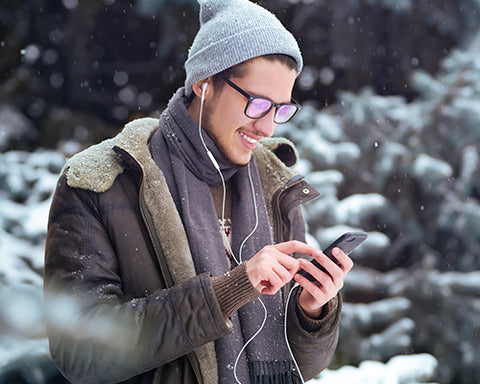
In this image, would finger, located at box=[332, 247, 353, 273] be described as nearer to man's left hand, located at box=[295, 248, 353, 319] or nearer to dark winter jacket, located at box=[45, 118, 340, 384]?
man's left hand, located at box=[295, 248, 353, 319]

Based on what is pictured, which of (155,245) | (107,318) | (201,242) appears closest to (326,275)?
(201,242)

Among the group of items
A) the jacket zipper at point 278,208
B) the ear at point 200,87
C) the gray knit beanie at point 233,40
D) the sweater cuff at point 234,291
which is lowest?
the jacket zipper at point 278,208

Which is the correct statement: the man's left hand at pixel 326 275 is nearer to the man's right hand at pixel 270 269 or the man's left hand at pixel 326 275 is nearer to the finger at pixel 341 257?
the finger at pixel 341 257

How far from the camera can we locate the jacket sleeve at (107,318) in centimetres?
150

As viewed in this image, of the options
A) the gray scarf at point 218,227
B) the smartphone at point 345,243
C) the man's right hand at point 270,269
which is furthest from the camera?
Result: the gray scarf at point 218,227

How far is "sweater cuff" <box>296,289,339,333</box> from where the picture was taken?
6.07 ft

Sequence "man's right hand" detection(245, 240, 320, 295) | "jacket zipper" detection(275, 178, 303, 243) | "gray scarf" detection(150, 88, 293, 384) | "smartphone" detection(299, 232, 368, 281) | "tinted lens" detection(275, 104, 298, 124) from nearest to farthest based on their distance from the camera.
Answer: "man's right hand" detection(245, 240, 320, 295), "smartphone" detection(299, 232, 368, 281), "gray scarf" detection(150, 88, 293, 384), "tinted lens" detection(275, 104, 298, 124), "jacket zipper" detection(275, 178, 303, 243)

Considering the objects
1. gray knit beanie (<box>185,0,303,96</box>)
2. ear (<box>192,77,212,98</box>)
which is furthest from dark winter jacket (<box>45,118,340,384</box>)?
gray knit beanie (<box>185,0,303,96</box>)

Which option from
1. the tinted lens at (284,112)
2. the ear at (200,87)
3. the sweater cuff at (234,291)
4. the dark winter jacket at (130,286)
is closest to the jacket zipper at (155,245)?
the dark winter jacket at (130,286)

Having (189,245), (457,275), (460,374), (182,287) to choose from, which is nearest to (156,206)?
(189,245)

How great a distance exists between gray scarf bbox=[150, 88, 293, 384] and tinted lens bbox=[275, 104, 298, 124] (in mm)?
244

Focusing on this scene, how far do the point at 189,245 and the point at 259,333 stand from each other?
0.41 metres

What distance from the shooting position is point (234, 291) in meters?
1.51

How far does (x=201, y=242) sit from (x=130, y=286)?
27 centimetres
